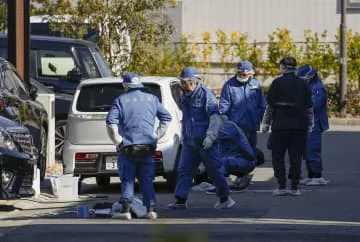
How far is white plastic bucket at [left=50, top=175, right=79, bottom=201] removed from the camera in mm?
14500

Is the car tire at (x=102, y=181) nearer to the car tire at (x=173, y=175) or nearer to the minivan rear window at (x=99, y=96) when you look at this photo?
the car tire at (x=173, y=175)

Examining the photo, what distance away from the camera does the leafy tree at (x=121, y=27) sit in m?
24.5

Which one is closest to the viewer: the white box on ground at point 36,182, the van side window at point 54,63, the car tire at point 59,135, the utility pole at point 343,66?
the white box on ground at point 36,182

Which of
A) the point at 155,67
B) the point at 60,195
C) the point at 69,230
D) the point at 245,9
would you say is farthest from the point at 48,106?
the point at 245,9

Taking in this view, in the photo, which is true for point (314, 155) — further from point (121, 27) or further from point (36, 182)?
point (121, 27)

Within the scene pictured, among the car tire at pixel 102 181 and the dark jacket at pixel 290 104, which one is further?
the car tire at pixel 102 181

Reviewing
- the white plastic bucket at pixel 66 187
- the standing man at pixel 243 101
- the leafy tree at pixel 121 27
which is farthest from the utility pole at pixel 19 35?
the leafy tree at pixel 121 27

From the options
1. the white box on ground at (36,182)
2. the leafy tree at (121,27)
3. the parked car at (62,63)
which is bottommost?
the white box on ground at (36,182)

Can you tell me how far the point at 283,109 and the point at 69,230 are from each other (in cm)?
429

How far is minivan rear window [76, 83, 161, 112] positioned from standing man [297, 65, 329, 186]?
2.39m

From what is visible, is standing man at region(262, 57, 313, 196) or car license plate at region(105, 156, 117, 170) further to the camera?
car license plate at region(105, 156, 117, 170)

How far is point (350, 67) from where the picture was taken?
109ft

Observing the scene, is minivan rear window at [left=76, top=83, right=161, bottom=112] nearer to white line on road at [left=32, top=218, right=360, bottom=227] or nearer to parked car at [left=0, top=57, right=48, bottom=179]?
parked car at [left=0, top=57, right=48, bottom=179]

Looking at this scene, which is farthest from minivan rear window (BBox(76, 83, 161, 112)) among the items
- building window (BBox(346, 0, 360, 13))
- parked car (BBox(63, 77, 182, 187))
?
building window (BBox(346, 0, 360, 13))
